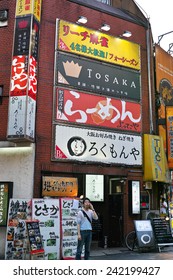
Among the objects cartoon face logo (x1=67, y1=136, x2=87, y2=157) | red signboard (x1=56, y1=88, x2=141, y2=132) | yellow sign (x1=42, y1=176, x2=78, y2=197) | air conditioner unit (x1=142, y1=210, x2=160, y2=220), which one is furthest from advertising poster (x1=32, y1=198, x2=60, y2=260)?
air conditioner unit (x1=142, y1=210, x2=160, y2=220)

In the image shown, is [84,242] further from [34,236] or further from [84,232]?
[34,236]

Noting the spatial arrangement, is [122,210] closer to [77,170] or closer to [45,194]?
[77,170]

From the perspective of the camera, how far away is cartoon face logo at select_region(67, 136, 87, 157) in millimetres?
12438

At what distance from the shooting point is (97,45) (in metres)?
13.9

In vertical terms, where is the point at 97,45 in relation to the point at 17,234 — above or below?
above

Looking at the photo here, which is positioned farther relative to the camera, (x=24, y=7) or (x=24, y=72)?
(x=24, y=7)

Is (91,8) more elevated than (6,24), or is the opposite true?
(91,8)

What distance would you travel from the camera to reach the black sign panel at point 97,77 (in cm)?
1291

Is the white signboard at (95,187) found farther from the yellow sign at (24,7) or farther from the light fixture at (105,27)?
the yellow sign at (24,7)

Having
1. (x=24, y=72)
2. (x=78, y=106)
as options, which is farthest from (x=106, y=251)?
(x=24, y=72)

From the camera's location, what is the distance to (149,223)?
12.4 metres

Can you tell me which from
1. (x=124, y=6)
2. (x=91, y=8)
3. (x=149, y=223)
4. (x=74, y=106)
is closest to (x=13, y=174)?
(x=74, y=106)

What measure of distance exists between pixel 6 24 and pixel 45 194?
23.3ft

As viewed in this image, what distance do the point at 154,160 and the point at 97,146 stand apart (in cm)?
275
